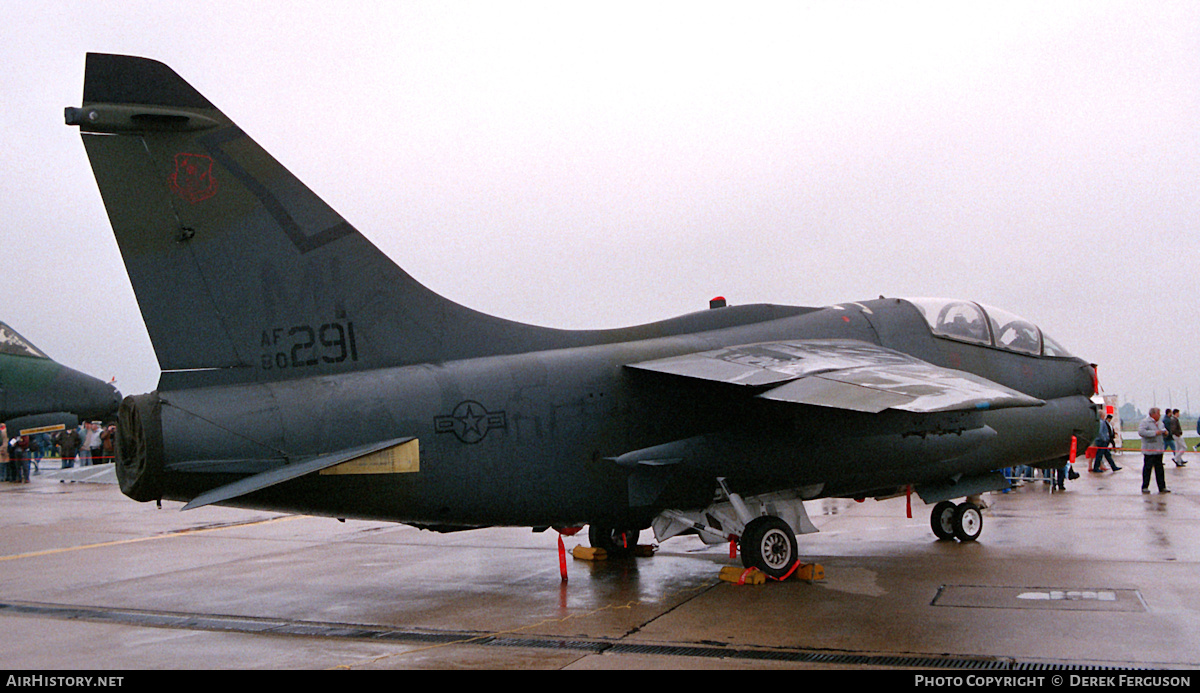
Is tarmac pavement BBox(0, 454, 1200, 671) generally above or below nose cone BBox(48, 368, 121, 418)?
below

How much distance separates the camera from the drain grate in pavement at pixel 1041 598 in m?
7.61

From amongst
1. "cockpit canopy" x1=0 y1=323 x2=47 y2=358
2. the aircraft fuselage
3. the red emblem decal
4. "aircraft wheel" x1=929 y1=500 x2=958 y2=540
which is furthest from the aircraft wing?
"cockpit canopy" x1=0 y1=323 x2=47 y2=358

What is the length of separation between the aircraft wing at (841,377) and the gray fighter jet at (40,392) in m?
16.6

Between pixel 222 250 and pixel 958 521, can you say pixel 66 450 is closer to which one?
pixel 222 250

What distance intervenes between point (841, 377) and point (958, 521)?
5.17m

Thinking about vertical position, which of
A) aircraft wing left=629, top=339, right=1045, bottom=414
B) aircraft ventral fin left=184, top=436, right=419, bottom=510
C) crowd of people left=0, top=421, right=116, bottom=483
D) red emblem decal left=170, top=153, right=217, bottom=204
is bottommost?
crowd of people left=0, top=421, right=116, bottom=483

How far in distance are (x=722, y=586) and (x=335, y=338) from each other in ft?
15.1

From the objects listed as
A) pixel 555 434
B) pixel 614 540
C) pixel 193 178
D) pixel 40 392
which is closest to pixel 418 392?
pixel 555 434

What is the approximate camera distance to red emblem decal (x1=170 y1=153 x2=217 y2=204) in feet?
25.6

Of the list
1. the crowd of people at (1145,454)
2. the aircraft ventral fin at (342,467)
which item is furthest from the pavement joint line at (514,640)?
the crowd of people at (1145,454)

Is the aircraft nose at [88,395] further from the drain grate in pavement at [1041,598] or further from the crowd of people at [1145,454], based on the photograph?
the crowd of people at [1145,454]

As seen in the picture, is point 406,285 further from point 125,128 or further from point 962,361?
point 962,361

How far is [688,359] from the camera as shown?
916cm

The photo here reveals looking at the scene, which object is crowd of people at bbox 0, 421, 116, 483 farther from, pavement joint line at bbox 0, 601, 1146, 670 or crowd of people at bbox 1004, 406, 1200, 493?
crowd of people at bbox 1004, 406, 1200, 493
